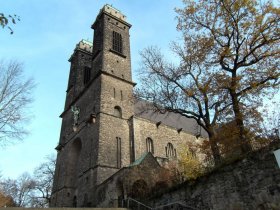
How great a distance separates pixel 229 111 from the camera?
47.1ft

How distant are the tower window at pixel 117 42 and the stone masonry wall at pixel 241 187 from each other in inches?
849

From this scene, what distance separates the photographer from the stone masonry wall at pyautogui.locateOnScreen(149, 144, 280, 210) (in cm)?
792

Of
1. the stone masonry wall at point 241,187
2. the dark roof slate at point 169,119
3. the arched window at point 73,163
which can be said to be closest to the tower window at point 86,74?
the dark roof slate at point 169,119

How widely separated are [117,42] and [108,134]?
40.0 feet

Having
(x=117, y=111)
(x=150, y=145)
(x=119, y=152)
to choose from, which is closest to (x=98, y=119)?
(x=117, y=111)

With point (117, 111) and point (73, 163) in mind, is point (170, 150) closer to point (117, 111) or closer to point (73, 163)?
point (117, 111)

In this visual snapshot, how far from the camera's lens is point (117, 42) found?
30297 millimetres

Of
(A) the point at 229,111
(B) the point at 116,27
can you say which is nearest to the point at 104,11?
(B) the point at 116,27

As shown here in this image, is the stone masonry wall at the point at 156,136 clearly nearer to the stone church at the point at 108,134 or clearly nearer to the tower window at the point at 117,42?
the stone church at the point at 108,134

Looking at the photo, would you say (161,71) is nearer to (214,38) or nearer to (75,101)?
(214,38)

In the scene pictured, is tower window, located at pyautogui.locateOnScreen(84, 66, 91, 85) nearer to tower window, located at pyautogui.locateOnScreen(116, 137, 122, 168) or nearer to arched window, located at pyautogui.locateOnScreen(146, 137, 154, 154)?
arched window, located at pyautogui.locateOnScreen(146, 137, 154, 154)

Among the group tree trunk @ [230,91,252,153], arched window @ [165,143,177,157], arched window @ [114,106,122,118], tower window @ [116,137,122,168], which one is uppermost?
arched window @ [114,106,122,118]

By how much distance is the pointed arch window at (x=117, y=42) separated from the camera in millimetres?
29712

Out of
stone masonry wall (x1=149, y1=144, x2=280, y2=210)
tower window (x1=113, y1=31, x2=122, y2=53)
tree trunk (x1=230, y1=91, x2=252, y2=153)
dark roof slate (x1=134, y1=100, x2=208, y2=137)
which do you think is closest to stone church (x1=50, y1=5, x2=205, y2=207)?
tower window (x1=113, y1=31, x2=122, y2=53)
